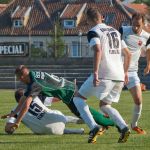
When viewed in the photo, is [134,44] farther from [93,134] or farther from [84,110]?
[93,134]

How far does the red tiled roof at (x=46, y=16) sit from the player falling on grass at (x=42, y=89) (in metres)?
62.2

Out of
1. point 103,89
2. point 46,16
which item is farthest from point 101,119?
point 46,16

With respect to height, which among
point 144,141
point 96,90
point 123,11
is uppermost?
point 96,90

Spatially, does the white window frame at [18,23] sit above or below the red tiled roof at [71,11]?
below

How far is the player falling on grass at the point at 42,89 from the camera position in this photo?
1183 cm

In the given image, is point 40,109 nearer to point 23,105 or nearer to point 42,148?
point 23,105

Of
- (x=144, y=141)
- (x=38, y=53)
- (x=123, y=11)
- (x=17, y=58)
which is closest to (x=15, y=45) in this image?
(x=17, y=58)

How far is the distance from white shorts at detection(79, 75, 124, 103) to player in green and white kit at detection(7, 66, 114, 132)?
890mm

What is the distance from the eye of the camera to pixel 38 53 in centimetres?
5538

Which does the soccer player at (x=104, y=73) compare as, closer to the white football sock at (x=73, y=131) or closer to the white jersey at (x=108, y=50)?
the white jersey at (x=108, y=50)

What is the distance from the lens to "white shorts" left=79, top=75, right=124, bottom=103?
11219 millimetres

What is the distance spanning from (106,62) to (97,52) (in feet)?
1.09

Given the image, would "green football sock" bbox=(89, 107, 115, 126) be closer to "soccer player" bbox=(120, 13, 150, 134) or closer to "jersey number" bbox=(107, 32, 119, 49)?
"soccer player" bbox=(120, 13, 150, 134)

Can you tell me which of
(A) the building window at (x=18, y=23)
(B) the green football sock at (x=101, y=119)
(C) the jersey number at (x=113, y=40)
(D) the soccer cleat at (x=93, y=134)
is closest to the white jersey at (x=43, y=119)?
(B) the green football sock at (x=101, y=119)
